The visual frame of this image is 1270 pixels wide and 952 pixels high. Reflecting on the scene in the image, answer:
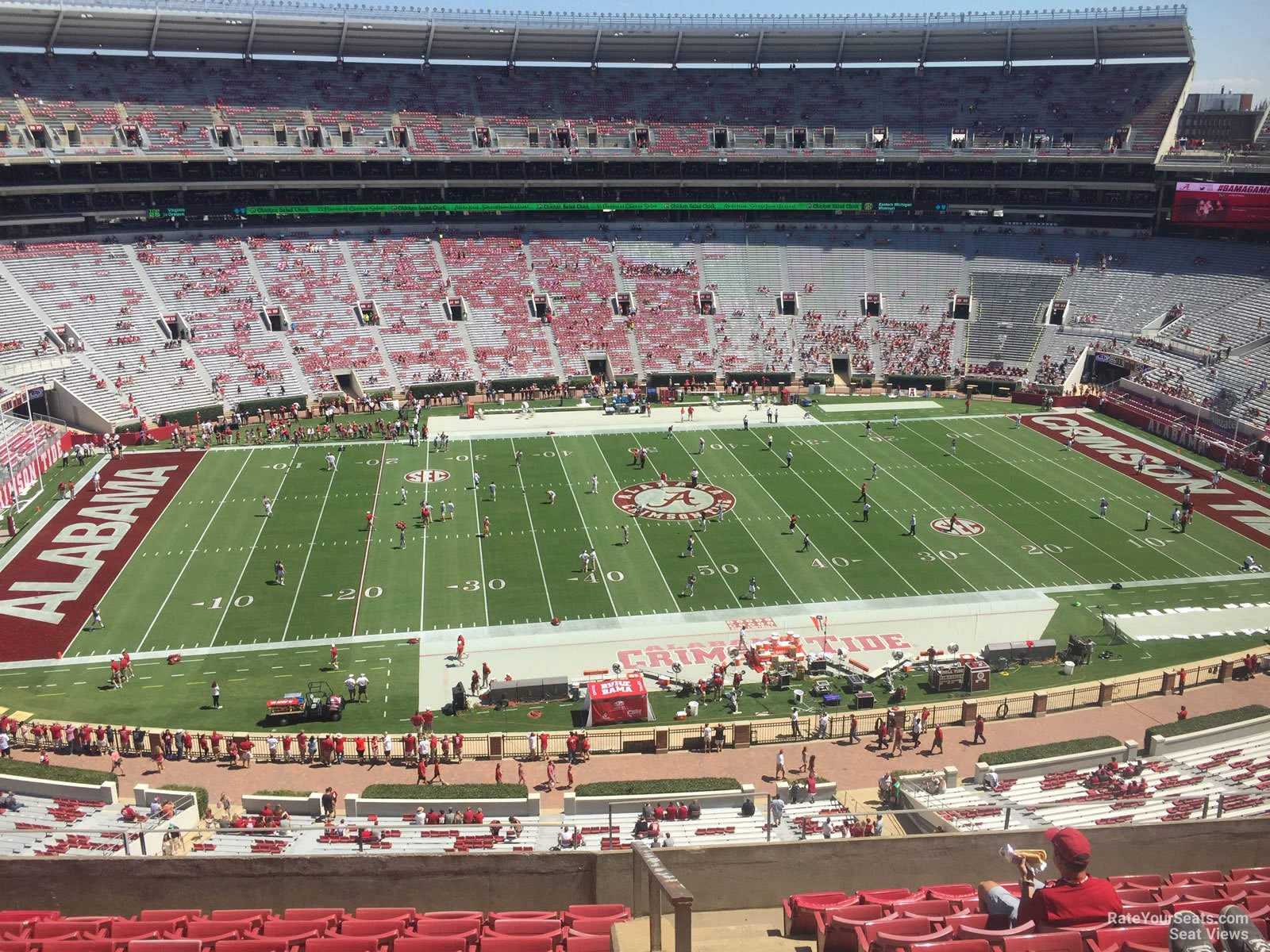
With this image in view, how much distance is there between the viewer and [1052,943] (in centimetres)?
959

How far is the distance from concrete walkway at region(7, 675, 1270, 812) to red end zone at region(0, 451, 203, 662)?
804 cm

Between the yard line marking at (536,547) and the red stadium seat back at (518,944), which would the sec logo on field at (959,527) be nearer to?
the yard line marking at (536,547)

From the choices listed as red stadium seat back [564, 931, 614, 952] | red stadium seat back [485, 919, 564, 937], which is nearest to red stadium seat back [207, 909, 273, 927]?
red stadium seat back [485, 919, 564, 937]

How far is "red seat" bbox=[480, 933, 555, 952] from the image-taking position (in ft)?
36.3

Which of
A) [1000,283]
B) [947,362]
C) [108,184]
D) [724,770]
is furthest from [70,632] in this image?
[1000,283]

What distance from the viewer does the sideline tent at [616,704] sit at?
30453 millimetres

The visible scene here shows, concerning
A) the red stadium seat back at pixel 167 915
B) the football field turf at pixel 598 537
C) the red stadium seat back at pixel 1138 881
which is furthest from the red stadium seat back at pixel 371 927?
the football field turf at pixel 598 537

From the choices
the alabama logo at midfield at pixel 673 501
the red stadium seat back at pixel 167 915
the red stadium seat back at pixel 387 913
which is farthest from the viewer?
the alabama logo at midfield at pixel 673 501

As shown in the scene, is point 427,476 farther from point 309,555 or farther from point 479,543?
point 309,555

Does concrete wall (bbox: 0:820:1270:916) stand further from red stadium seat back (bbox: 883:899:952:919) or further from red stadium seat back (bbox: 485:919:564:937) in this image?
red stadium seat back (bbox: 883:899:952:919)

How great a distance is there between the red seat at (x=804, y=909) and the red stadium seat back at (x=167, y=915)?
704 cm

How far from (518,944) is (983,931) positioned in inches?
183

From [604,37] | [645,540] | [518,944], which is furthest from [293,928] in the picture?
[604,37]

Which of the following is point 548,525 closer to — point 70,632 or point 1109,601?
point 70,632
